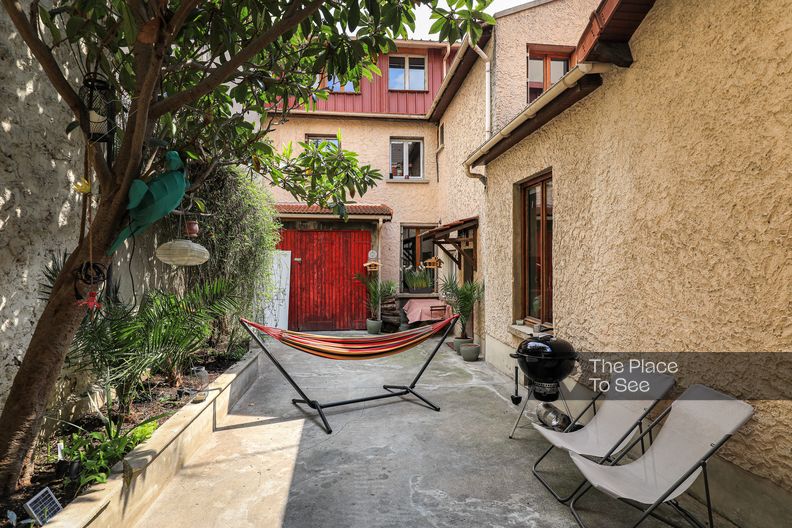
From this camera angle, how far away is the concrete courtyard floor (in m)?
2.54

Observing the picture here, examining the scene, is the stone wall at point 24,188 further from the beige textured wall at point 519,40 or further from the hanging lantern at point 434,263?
the hanging lantern at point 434,263

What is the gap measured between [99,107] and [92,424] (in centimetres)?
229

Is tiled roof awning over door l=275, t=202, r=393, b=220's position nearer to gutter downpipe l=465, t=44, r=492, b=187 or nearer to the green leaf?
gutter downpipe l=465, t=44, r=492, b=187

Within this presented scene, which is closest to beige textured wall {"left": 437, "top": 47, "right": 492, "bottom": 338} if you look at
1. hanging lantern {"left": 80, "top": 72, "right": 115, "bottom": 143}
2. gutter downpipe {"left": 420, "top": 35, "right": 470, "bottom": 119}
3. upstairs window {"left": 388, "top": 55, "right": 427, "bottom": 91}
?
gutter downpipe {"left": 420, "top": 35, "right": 470, "bottom": 119}

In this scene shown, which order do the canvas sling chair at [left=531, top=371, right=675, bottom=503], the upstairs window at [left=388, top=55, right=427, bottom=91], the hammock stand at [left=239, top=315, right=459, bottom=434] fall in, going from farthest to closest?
the upstairs window at [left=388, top=55, right=427, bottom=91]
the hammock stand at [left=239, top=315, right=459, bottom=434]
the canvas sling chair at [left=531, top=371, right=675, bottom=503]

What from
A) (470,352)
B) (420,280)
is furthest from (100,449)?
(420,280)

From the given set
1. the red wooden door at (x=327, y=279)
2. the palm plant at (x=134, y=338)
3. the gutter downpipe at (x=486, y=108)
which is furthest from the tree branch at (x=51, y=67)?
the red wooden door at (x=327, y=279)

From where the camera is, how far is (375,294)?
32.1 ft

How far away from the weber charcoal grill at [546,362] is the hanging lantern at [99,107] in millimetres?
3204

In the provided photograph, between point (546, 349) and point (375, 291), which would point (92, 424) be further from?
point (375, 291)

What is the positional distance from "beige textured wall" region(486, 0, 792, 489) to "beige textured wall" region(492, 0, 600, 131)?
2.56 meters

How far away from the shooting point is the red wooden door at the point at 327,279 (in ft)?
33.2

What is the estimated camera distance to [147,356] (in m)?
3.12

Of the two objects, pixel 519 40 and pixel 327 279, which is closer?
pixel 519 40
